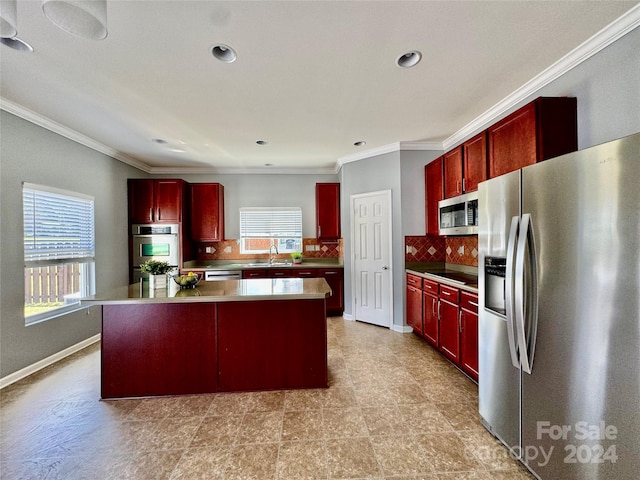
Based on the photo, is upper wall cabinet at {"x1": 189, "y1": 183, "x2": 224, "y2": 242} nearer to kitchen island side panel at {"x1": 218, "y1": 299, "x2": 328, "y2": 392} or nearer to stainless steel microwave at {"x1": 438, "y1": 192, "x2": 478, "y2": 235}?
→ kitchen island side panel at {"x1": 218, "y1": 299, "x2": 328, "y2": 392}

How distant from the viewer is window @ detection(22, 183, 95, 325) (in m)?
2.91

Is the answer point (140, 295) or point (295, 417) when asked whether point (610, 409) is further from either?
point (140, 295)

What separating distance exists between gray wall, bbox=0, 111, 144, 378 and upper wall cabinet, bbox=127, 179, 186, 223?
32 cm

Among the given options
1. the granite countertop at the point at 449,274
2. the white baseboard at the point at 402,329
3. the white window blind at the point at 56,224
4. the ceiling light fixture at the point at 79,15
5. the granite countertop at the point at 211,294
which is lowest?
the white baseboard at the point at 402,329

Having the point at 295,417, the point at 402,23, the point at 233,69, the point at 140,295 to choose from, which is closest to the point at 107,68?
the point at 233,69

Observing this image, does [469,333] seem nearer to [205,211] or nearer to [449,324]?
[449,324]

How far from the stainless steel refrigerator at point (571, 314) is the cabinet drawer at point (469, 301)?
0.68 m

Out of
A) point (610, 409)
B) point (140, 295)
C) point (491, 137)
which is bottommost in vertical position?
point (610, 409)

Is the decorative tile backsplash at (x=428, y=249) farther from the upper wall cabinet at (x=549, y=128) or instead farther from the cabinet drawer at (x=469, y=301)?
the upper wall cabinet at (x=549, y=128)

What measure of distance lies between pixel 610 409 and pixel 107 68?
3.68 meters

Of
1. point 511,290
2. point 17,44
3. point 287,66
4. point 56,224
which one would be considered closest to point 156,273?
point 56,224

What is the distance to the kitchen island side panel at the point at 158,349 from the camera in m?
2.38

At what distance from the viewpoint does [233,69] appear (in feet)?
7.12

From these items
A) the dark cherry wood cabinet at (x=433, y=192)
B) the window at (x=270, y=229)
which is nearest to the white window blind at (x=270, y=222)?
the window at (x=270, y=229)
